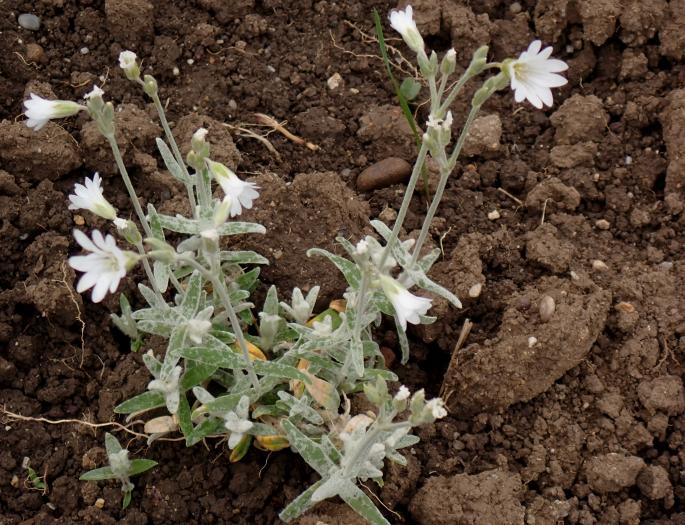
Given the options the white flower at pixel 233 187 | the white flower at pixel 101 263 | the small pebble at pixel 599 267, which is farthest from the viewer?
the small pebble at pixel 599 267

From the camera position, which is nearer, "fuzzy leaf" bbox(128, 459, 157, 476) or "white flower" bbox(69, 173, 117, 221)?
"white flower" bbox(69, 173, 117, 221)

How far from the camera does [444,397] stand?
351cm

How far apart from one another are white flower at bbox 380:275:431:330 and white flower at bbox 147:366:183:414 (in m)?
0.98

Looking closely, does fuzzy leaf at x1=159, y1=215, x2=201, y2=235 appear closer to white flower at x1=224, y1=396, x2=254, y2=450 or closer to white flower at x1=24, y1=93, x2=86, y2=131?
white flower at x1=24, y1=93, x2=86, y2=131

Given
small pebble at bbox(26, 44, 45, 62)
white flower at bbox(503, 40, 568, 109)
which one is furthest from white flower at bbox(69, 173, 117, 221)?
small pebble at bbox(26, 44, 45, 62)

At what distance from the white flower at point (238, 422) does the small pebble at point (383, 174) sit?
1.50 m

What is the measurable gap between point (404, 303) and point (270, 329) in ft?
3.16

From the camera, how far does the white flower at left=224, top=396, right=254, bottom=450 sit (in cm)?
296

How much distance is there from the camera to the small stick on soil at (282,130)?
165 inches

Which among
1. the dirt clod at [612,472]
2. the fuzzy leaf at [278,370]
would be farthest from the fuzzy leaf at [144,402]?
the dirt clod at [612,472]

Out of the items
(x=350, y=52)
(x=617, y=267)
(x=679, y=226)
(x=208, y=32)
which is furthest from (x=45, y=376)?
(x=679, y=226)

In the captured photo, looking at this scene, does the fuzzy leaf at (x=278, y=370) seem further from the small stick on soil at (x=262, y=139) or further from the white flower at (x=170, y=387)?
the small stick on soil at (x=262, y=139)

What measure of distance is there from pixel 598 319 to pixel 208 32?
2.56 meters

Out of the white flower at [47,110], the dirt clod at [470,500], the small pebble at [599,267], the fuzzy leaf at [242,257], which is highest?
the white flower at [47,110]
